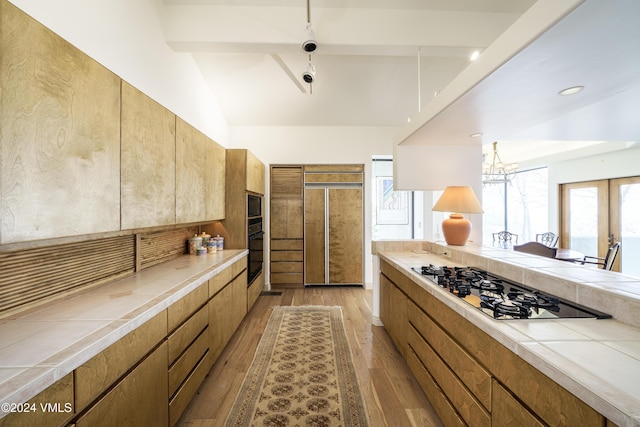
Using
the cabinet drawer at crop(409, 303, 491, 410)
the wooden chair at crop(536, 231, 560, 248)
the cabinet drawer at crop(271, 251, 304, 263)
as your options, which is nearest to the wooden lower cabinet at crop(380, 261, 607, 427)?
the cabinet drawer at crop(409, 303, 491, 410)

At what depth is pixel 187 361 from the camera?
1687 mm

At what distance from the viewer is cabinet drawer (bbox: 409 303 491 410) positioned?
1164 millimetres

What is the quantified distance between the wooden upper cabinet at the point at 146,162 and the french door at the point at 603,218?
21.7 feet

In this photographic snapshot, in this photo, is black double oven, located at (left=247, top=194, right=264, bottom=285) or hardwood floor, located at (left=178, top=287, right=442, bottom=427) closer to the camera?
hardwood floor, located at (left=178, top=287, right=442, bottom=427)

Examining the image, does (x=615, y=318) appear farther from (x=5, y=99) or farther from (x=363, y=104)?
(x=363, y=104)

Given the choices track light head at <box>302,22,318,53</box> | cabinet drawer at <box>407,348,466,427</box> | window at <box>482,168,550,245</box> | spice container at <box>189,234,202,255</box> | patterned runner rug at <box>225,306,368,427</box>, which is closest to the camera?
cabinet drawer at <box>407,348,466,427</box>

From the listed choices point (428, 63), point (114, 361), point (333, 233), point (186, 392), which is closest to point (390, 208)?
point (333, 233)

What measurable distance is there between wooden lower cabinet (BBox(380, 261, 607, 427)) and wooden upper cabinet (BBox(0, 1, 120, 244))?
1933mm

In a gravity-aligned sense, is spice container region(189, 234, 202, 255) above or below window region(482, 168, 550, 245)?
below

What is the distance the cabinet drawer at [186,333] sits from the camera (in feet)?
4.96

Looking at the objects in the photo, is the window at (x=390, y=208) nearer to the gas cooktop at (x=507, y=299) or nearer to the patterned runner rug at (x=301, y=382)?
the patterned runner rug at (x=301, y=382)

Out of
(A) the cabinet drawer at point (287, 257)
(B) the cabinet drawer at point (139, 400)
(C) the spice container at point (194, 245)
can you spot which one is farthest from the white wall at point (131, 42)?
(A) the cabinet drawer at point (287, 257)

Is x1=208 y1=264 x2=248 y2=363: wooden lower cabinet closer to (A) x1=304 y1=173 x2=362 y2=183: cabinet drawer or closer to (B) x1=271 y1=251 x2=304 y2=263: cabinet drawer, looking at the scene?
(B) x1=271 y1=251 x2=304 y2=263: cabinet drawer

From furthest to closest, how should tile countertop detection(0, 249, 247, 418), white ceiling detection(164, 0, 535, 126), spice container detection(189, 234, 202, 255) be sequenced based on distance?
1. spice container detection(189, 234, 202, 255)
2. white ceiling detection(164, 0, 535, 126)
3. tile countertop detection(0, 249, 247, 418)
